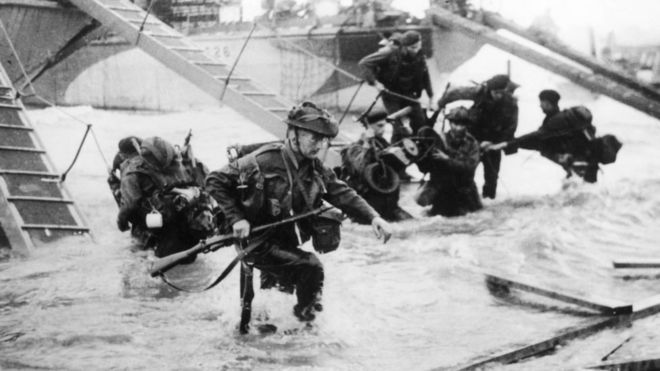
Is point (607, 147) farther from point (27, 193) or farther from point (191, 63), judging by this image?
point (27, 193)

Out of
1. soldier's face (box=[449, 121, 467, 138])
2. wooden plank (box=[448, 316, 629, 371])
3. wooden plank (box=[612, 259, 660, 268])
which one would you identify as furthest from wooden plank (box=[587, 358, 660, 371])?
soldier's face (box=[449, 121, 467, 138])

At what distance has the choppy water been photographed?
4.98m

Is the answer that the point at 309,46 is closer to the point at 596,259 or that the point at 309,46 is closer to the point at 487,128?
the point at 487,128

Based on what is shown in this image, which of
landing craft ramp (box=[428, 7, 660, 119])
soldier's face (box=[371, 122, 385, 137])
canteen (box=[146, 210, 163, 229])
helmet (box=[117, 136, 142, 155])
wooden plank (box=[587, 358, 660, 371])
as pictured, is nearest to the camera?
wooden plank (box=[587, 358, 660, 371])

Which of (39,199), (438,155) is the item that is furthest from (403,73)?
(39,199)

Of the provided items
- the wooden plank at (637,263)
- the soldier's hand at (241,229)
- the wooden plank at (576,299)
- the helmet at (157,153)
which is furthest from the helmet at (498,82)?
the soldier's hand at (241,229)

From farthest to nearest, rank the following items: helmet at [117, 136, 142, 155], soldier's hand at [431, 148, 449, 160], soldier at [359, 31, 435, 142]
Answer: soldier at [359, 31, 435, 142]
soldier's hand at [431, 148, 449, 160]
helmet at [117, 136, 142, 155]

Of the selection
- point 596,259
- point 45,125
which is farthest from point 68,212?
point 45,125

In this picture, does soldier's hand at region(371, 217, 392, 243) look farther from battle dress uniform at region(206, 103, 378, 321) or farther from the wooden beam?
the wooden beam

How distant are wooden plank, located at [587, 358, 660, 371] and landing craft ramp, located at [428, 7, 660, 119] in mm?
11657

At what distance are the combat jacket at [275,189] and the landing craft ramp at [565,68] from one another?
11.1 meters

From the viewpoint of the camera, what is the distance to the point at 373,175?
938 centimetres

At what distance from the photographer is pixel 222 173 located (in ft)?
15.8

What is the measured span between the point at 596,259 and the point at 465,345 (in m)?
3.22
